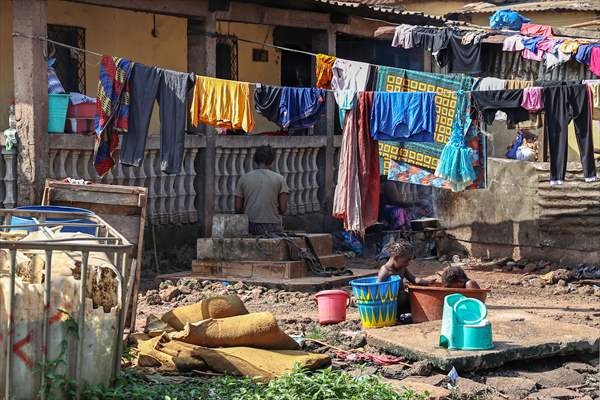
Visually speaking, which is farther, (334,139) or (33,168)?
(334,139)

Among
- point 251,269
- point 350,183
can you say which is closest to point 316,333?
point 350,183

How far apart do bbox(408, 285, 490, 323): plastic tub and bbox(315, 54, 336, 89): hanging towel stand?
3967 millimetres

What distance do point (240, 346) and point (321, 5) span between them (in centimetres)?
838

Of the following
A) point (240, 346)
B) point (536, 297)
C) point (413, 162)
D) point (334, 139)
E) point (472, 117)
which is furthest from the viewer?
point (334, 139)

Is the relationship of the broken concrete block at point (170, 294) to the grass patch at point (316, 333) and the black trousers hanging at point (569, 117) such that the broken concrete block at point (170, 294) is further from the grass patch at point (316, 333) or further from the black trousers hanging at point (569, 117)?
the black trousers hanging at point (569, 117)

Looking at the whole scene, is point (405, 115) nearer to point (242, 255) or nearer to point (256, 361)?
point (242, 255)

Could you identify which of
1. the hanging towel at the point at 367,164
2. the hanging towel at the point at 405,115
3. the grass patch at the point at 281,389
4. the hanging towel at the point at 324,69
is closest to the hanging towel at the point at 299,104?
the hanging towel at the point at 324,69

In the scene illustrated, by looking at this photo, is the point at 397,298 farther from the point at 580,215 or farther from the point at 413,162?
the point at 580,215

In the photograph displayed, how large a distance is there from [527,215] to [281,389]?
28.8ft

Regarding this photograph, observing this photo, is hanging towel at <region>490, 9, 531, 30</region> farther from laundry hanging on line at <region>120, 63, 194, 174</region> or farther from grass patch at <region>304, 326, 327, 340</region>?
grass patch at <region>304, 326, 327, 340</region>

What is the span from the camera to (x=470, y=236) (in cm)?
1656

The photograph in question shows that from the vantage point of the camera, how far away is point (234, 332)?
28.8 ft

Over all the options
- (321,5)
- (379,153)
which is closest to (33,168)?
(379,153)

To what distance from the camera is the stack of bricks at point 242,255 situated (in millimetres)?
13445
